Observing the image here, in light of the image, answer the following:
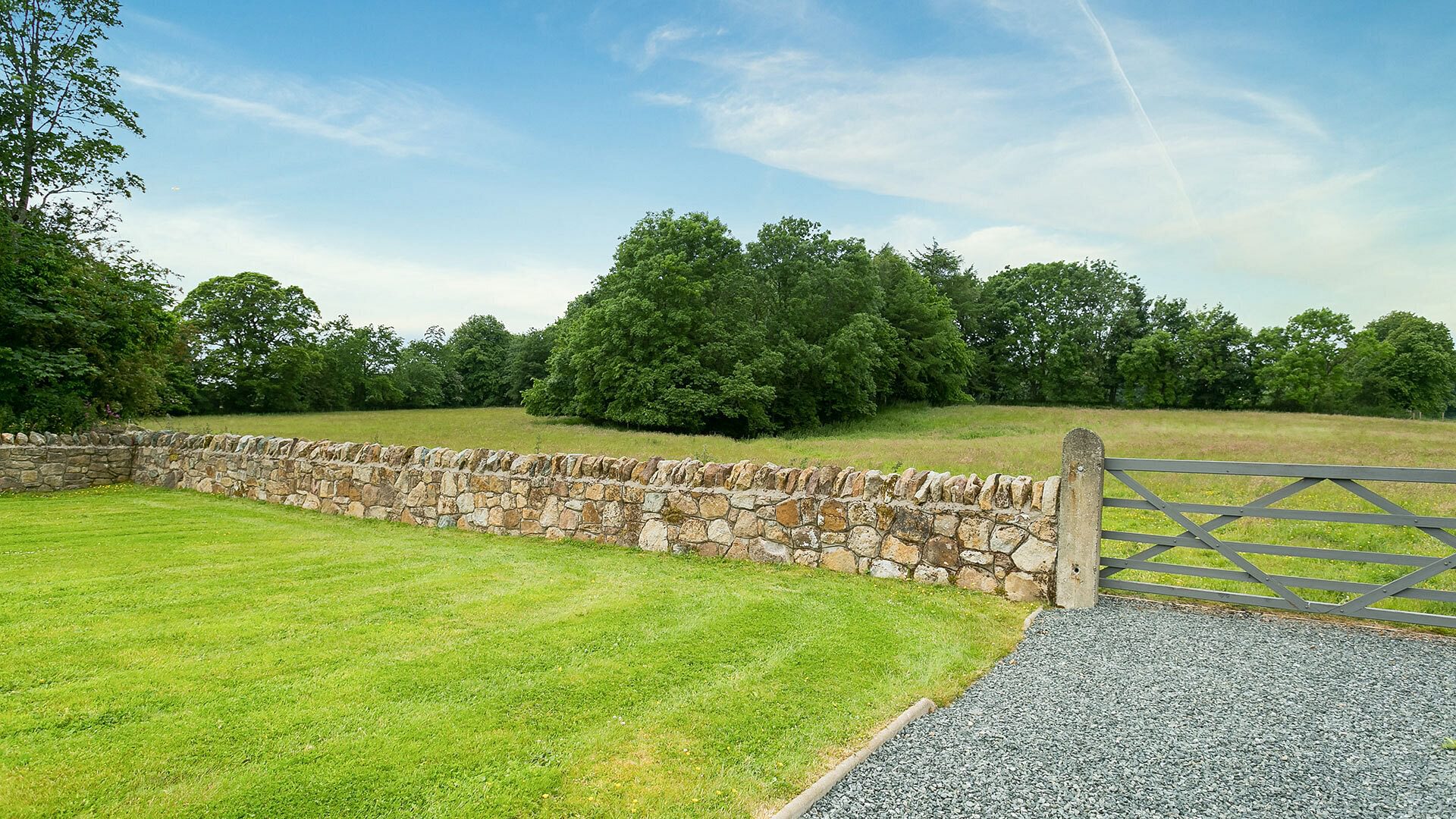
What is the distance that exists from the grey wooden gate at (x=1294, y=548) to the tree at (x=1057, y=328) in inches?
2000

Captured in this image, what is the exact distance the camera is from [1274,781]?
3277 millimetres

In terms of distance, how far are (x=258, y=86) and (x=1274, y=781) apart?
1729 cm

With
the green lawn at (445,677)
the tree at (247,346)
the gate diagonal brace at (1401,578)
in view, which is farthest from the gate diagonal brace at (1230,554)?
the tree at (247,346)

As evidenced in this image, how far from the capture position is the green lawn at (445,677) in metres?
3.02

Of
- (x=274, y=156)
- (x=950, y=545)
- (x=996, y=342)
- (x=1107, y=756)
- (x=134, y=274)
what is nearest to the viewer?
(x=1107, y=756)

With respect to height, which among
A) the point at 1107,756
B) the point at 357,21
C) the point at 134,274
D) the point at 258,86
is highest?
the point at 357,21

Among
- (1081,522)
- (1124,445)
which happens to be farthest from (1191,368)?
(1081,522)

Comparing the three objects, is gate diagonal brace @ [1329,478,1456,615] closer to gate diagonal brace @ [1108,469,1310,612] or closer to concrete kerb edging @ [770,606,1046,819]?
gate diagonal brace @ [1108,469,1310,612]

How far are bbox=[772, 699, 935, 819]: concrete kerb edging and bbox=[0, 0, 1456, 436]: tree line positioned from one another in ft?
57.4

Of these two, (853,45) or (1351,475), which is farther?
(853,45)

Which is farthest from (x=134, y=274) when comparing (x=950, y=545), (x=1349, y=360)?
(x=1349, y=360)

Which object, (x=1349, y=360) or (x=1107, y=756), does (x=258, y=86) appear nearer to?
(x=1107, y=756)

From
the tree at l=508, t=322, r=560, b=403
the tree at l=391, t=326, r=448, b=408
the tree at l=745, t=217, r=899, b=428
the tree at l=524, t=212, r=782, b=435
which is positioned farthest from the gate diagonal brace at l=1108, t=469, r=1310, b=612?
the tree at l=391, t=326, r=448, b=408

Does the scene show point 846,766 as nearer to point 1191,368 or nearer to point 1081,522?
point 1081,522
